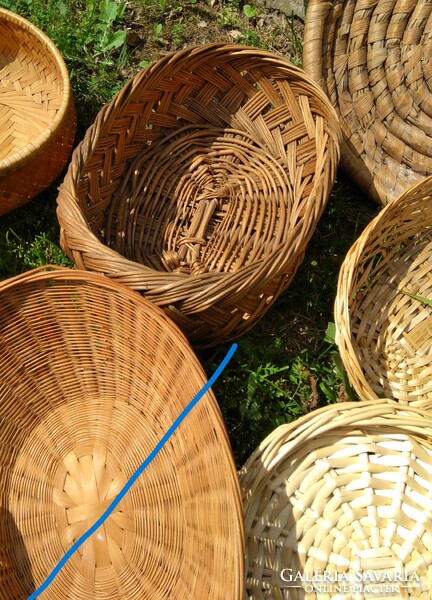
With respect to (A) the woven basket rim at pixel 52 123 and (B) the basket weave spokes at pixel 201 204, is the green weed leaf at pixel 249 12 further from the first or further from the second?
(A) the woven basket rim at pixel 52 123

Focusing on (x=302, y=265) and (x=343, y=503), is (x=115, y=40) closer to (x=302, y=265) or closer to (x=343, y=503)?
(x=302, y=265)

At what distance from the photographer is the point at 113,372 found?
1.50 metres

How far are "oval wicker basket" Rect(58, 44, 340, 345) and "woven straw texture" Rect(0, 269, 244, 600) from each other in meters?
0.21

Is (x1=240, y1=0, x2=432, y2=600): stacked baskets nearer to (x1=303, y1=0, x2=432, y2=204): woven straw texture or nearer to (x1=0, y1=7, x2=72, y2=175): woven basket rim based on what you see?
(x1=303, y1=0, x2=432, y2=204): woven straw texture

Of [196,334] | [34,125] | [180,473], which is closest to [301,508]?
[180,473]

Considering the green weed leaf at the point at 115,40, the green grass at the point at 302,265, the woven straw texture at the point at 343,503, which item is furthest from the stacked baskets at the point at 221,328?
the green weed leaf at the point at 115,40

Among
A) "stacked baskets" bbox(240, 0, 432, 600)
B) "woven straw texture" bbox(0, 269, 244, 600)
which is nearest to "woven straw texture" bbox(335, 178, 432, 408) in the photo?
"stacked baskets" bbox(240, 0, 432, 600)

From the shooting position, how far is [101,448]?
1.47 meters

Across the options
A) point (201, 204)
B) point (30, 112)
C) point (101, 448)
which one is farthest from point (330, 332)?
point (30, 112)

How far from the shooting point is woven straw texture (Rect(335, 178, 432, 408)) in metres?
1.60

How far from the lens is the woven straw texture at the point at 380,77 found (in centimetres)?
186

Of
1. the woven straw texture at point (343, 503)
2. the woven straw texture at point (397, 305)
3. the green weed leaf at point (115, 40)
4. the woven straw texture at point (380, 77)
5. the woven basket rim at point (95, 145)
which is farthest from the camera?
the green weed leaf at point (115, 40)

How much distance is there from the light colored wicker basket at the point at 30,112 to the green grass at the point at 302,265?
0.40ft

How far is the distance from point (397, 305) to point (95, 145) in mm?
892
